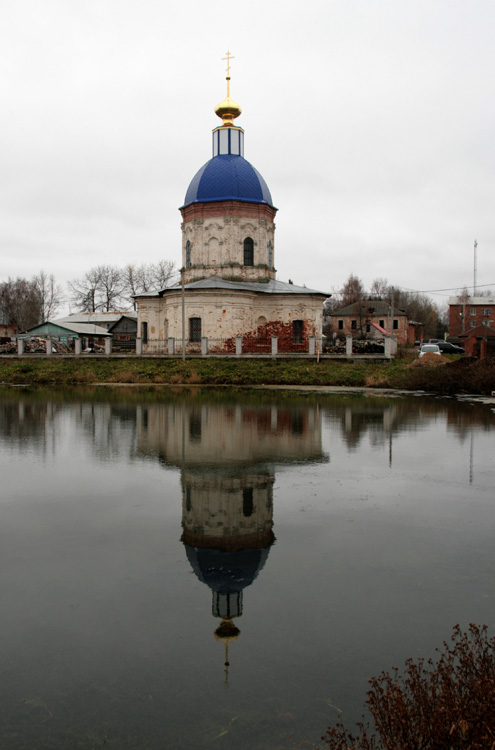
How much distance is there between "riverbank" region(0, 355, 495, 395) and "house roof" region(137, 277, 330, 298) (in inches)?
202

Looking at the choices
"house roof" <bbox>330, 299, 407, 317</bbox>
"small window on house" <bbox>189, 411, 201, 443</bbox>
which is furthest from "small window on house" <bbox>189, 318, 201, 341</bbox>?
"house roof" <bbox>330, 299, 407, 317</bbox>

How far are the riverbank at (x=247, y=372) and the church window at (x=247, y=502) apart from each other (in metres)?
18.8

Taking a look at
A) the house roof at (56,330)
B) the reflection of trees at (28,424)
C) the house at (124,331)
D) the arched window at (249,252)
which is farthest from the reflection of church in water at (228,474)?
the house at (124,331)

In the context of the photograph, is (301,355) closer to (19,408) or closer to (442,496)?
(19,408)

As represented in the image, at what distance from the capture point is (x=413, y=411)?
1814 cm

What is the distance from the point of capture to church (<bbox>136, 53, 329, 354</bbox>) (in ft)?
121

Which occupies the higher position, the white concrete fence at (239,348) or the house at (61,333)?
the house at (61,333)

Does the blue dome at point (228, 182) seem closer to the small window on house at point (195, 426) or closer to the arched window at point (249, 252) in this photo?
the arched window at point (249, 252)

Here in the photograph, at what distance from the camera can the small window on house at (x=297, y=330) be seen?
39.0 m

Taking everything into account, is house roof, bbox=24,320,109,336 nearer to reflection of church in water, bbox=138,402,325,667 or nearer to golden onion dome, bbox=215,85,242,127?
golden onion dome, bbox=215,85,242,127

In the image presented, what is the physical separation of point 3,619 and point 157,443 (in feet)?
24.8

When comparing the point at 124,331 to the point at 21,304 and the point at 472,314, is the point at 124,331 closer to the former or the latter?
the point at 21,304

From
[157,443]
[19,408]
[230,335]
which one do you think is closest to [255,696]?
[157,443]

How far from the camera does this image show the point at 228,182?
39188 mm
